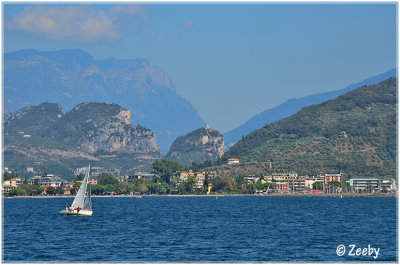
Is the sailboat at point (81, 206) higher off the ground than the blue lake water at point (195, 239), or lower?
higher

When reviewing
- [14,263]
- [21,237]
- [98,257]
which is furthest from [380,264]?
[21,237]

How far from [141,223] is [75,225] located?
11.7m

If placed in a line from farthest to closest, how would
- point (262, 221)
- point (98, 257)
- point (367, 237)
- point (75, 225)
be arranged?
point (262, 221) < point (75, 225) < point (367, 237) < point (98, 257)

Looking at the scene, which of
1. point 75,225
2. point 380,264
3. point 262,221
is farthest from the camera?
point 262,221

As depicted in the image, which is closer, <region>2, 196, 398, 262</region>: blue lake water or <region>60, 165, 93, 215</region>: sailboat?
<region>2, 196, 398, 262</region>: blue lake water

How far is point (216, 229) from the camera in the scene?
371 ft

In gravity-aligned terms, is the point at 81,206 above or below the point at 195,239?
above

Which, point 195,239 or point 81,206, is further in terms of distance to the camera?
point 81,206

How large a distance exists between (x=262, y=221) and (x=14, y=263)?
62.8 meters

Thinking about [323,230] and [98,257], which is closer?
[98,257]

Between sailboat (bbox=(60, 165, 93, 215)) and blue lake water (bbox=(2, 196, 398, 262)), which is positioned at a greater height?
sailboat (bbox=(60, 165, 93, 215))

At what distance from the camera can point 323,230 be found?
112 metres

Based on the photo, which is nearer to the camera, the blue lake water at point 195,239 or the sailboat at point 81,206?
the blue lake water at point 195,239

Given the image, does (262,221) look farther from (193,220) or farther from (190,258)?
(190,258)
